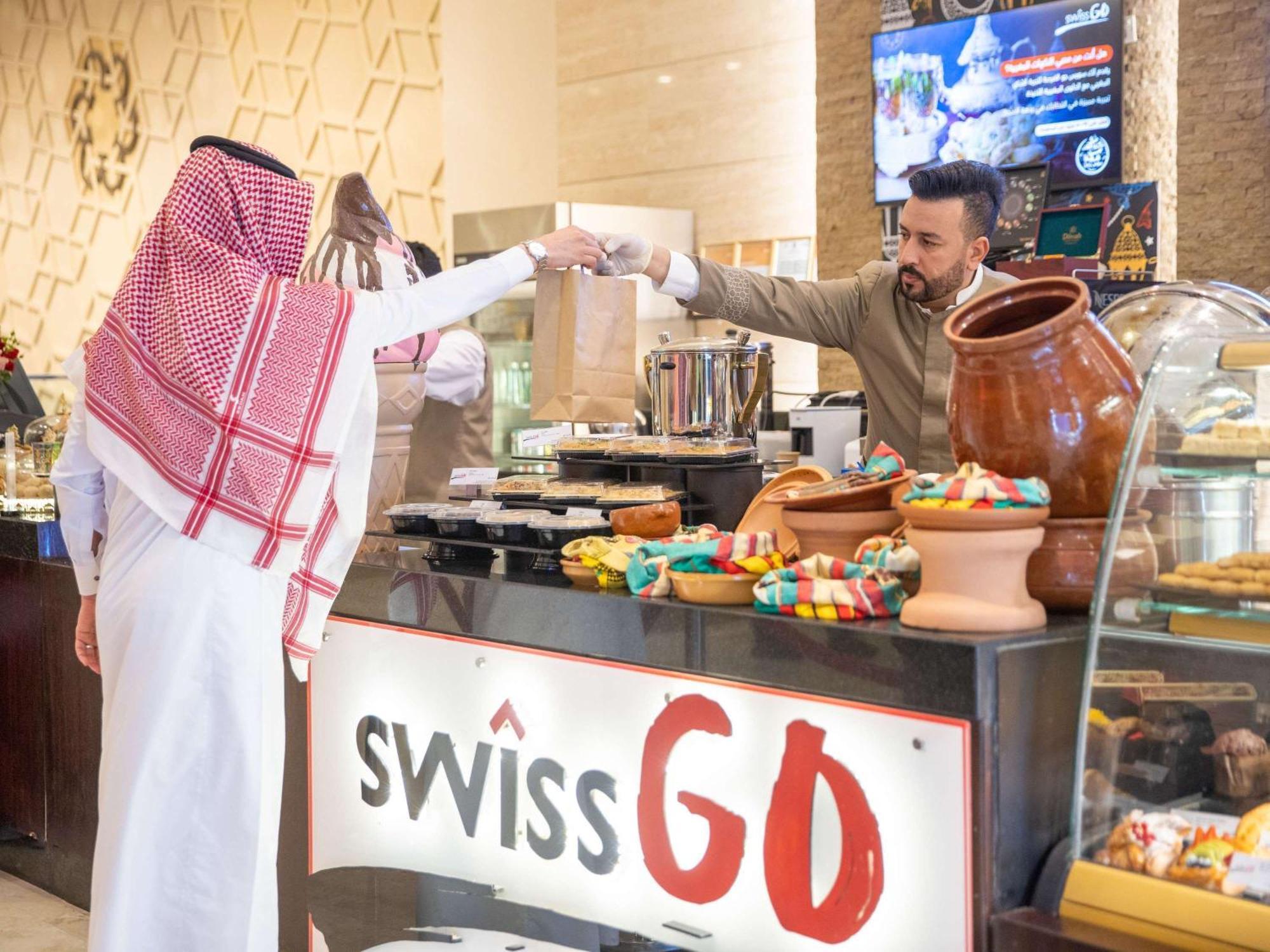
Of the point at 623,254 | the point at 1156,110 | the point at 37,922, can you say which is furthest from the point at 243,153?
the point at 1156,110

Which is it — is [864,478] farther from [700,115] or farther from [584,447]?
[700,115]

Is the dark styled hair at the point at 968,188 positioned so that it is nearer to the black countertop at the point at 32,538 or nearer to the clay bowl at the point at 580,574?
the clay bowl at the point at 580,574

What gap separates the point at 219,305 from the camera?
215 cm

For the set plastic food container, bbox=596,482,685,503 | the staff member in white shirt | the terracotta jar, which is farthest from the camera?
the staff member in white shirt

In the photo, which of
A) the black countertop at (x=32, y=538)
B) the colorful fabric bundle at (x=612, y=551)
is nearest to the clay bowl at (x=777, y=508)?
the colorful fabric bundle at (x=612, y=551)

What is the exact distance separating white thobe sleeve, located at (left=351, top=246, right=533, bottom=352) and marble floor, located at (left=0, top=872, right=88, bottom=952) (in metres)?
2.05

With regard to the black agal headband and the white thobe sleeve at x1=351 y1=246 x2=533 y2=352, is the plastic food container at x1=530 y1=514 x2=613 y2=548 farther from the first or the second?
the black agal headband

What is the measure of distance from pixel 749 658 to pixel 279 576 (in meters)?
0.84

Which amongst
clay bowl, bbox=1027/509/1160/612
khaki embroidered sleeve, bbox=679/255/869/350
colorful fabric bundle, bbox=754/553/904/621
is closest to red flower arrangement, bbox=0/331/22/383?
khaki embroidered sleeve, bbox=679/255/869/350

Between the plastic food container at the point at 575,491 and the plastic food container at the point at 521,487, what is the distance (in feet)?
0.06

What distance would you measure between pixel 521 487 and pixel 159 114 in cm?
778

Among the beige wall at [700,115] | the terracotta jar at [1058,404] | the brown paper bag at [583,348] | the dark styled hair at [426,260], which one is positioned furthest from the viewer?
the beige wall at [700,115]

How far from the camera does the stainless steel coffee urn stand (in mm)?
2773

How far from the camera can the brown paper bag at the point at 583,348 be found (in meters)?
2.57
